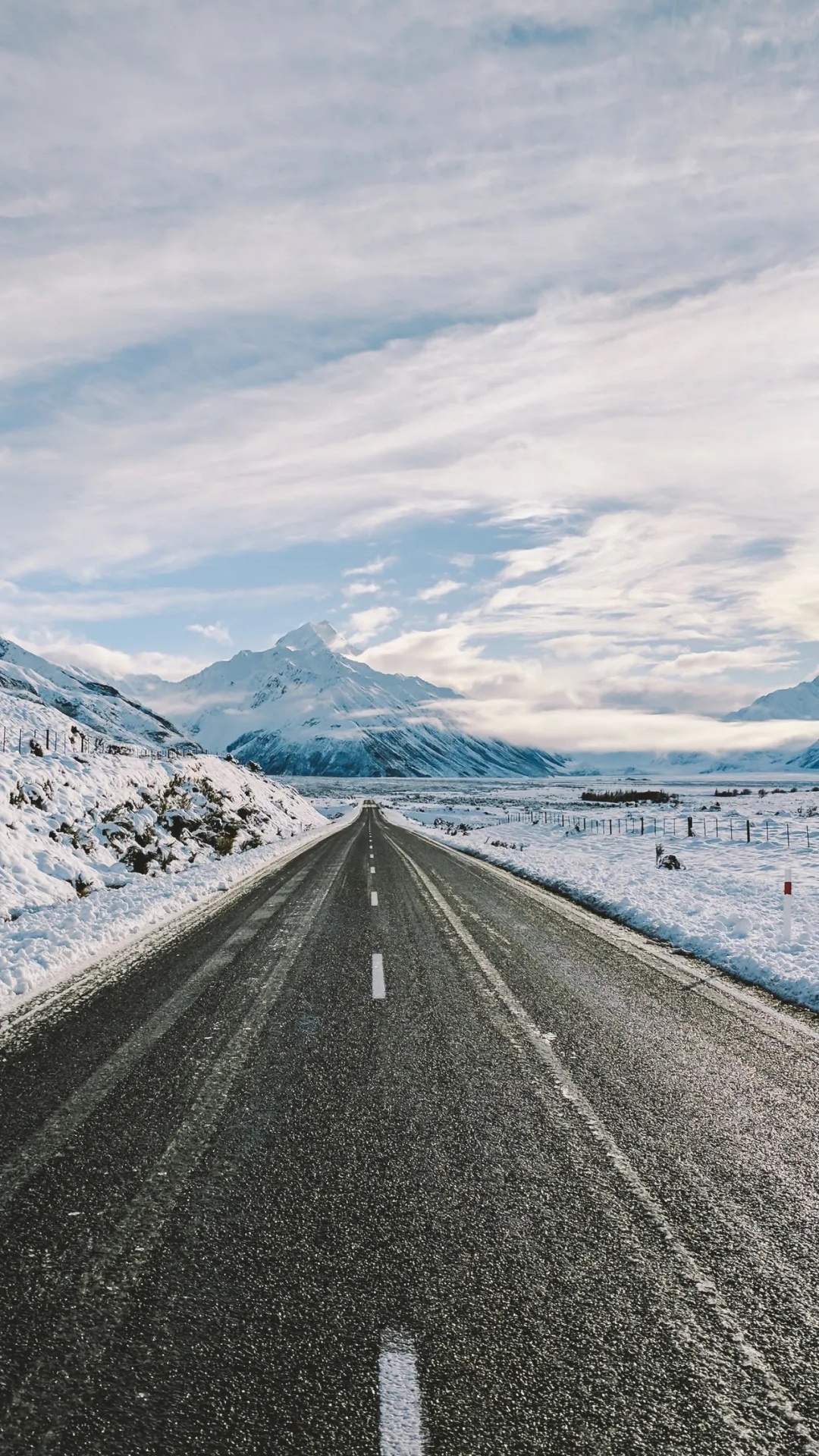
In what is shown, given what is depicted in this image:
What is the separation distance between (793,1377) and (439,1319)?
1.27m

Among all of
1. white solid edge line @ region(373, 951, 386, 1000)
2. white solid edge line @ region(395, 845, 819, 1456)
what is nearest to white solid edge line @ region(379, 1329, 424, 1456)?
white solid edge line @ region(395, 845, 819, 1456)

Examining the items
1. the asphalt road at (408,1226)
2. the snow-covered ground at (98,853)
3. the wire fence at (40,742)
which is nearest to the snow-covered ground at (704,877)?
the asphalt road at (408,1226)

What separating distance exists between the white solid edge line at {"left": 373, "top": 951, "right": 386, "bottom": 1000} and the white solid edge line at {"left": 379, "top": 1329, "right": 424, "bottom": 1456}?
15.9 ft

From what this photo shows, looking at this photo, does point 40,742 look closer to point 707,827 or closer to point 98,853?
point 98,853

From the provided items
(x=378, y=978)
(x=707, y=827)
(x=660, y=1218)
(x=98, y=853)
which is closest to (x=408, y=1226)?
(x=660, y=1218)

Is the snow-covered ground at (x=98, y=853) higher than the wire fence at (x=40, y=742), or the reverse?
the wire fence at (x=40, y=742)

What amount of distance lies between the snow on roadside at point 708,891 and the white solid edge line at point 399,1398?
641 cm

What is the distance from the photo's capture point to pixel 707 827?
129 feet

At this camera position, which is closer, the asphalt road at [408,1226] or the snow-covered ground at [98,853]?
the asphalt road at [408,1226]

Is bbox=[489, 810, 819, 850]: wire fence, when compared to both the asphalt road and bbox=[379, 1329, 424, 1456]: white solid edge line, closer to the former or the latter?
the asphalt road

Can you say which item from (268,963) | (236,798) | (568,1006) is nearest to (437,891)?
(268,963)

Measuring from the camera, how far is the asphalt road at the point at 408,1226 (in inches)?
100.0

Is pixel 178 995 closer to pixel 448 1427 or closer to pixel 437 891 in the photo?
pixel 448 1427

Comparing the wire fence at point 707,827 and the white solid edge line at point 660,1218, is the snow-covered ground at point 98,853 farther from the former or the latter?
the wire fence at point 707,827
